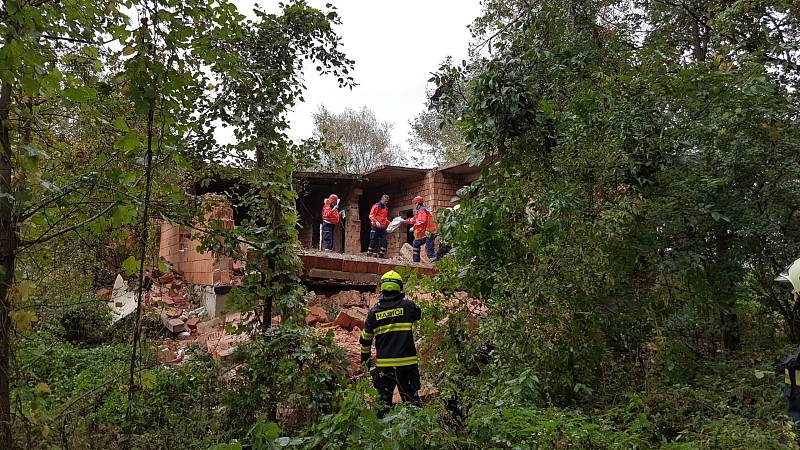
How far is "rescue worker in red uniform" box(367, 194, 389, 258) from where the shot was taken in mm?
12992

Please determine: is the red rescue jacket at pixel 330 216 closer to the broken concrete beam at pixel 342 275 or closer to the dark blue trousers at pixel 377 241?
the dark blue trousers at pixel 377 241

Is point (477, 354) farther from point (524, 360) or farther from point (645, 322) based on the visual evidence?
point (645, 322)

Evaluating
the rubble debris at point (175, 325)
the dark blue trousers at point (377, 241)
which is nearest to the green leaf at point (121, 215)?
the rubble debris at point (175, 325)

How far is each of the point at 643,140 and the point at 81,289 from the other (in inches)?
352

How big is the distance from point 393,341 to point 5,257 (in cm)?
352

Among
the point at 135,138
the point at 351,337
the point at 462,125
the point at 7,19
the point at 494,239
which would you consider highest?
the point at 462,125

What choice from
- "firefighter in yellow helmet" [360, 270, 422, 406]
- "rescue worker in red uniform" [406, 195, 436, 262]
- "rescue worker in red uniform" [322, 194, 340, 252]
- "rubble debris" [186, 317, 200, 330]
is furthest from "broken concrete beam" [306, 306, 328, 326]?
"rescue worker in red uniform" [322, 194, 340, 252]

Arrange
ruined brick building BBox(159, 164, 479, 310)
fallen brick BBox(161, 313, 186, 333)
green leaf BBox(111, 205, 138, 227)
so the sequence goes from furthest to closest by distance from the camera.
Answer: ruined brick building BBox(159, 164, 479, 310), fallen brick BBox(161, 313, 186, 333), green leaf BBox(111, 205, 138, 227)

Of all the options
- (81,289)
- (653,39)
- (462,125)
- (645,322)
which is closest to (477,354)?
(645,322)

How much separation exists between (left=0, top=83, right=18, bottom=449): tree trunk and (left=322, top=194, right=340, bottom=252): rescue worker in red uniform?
10513mm

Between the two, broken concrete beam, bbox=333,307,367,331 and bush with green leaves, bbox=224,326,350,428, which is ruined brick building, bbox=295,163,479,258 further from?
bush with green leaves, bbox=224,326,350,428

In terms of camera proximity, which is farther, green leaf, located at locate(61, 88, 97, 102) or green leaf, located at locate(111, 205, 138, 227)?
green leaf, located at locate(111, 205, 138, 227)

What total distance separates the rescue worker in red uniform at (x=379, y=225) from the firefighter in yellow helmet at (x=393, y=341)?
7.59 meters

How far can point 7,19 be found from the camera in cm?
205
